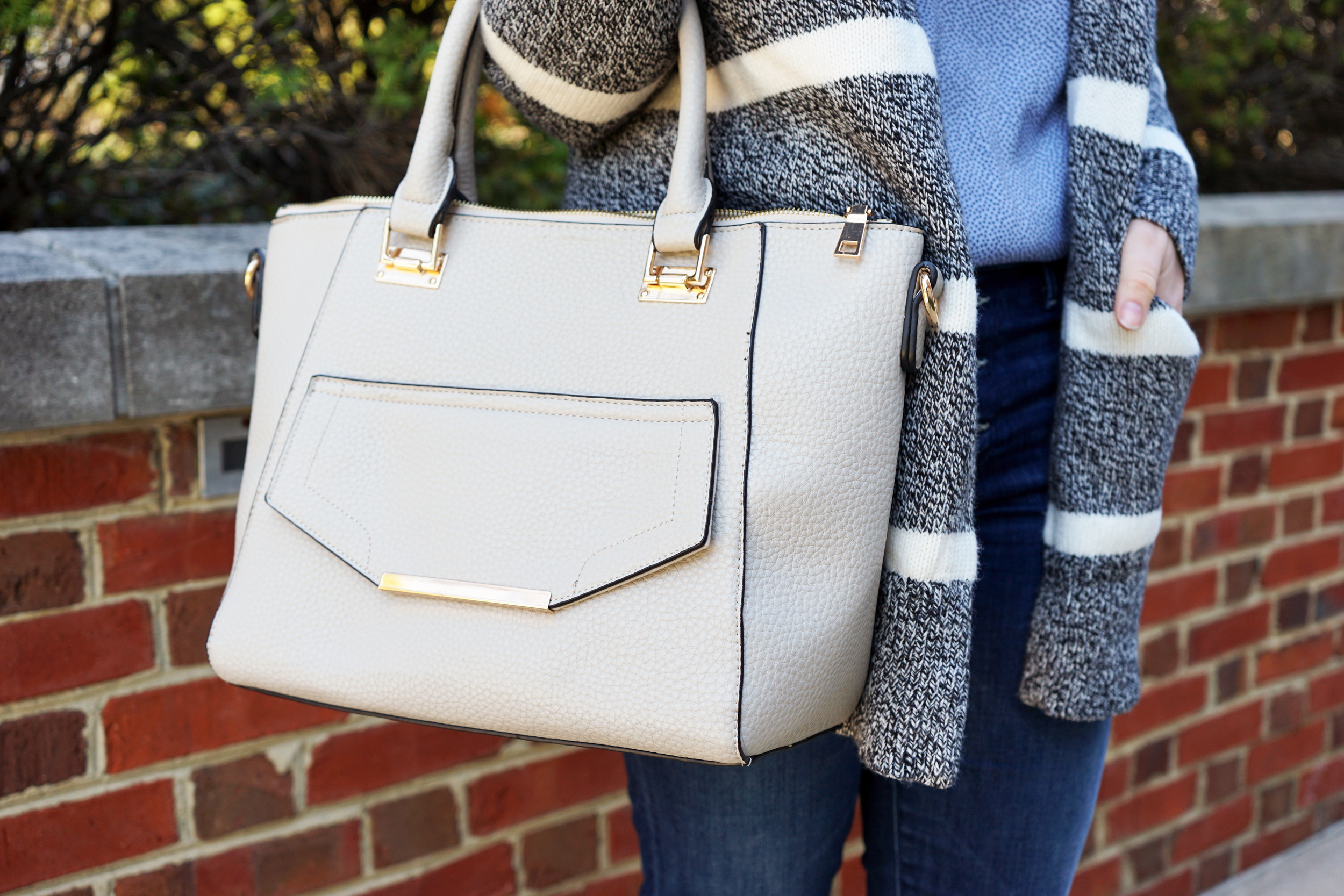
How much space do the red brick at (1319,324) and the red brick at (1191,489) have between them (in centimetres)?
35

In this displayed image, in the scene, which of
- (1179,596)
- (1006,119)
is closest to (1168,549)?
(1179,596)

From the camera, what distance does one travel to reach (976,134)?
1.02 metres

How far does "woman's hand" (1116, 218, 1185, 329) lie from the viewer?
3.41ft

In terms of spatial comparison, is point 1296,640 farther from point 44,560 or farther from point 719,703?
point 44,560

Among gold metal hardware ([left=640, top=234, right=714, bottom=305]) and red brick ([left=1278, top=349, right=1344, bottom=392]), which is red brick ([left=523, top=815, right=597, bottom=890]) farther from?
red brick ([left=1278, top=349, right=1344, bottom=392])

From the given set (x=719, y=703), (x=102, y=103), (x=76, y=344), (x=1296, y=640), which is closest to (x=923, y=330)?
(x=719, y=703)

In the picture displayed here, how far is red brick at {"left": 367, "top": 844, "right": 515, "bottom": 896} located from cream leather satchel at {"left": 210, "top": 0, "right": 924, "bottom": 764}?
0.73 meters

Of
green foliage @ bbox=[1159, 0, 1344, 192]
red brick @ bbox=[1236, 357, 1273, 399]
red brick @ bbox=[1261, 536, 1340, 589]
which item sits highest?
green foliage @ bbox=[1159, 0, 1344, 192]

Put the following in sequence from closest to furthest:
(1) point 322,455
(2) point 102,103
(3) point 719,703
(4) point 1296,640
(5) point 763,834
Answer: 1. (3) point 719,703
2. (1) point 322,455
3. (5) point 763,834
4. (2) point 102,103
5. (4) point 1296,640

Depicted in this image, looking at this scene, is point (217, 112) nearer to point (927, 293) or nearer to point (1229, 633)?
point (927, 293)

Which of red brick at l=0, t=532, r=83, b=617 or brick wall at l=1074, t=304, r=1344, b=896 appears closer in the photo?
red brick at l=0, t=532, r=83, b=617

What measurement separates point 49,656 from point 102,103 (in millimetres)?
1126

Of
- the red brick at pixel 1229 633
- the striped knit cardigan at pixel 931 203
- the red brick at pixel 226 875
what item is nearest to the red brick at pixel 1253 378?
the red brick at pixel 1229 633

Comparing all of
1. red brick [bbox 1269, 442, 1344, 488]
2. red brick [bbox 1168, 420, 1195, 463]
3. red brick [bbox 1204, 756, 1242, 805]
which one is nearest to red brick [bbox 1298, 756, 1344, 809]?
red brick [bbox 1204, 756, 1242, 805]
